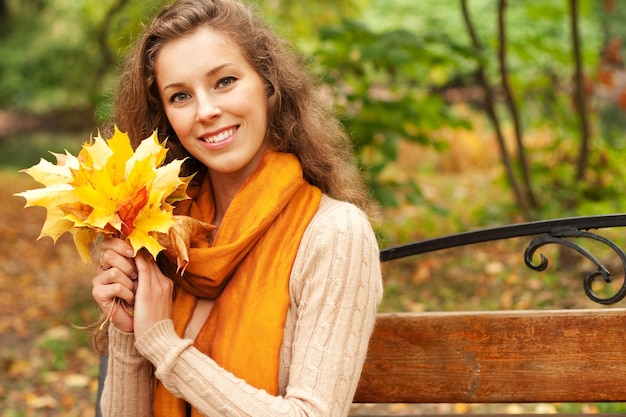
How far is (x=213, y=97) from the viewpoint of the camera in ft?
6.32

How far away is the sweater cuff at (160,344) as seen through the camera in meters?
1.78

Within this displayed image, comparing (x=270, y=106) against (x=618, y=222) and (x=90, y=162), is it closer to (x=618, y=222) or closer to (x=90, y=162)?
(x=90, y=162)

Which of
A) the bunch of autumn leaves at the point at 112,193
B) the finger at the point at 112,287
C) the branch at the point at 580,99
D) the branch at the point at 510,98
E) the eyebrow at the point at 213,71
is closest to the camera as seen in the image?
the bunch of autumn leaves at the point at 112,193

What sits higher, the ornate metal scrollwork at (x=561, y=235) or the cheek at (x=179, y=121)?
the cheek at (x=179, y=121)

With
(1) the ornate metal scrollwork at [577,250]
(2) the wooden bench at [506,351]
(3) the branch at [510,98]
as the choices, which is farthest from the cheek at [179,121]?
(3) the branch at [510,98]

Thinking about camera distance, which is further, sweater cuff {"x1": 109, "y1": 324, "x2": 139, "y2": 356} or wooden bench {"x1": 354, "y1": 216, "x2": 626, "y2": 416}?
wooden bench {"x1": 354, "y1": 216, "x2": 626, "y2": 416}

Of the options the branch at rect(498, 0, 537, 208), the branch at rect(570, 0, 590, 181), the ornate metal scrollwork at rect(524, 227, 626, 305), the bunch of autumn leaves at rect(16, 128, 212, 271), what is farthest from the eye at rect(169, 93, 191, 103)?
the branch at rect(570, 0, 590, 181)

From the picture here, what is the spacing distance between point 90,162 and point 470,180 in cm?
738

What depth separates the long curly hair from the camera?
2.00 metres

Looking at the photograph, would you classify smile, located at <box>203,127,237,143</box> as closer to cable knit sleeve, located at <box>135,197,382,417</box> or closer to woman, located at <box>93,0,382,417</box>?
woman, located at <box>93,0,382,417</box>

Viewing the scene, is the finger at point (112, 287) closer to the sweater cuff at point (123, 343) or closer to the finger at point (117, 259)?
the finger at point (117, 259)

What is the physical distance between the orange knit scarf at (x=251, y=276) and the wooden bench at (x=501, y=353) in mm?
465

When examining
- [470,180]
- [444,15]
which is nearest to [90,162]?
[470,180]

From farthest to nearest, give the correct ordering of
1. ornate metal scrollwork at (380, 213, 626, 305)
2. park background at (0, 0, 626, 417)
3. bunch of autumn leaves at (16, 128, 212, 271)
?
1. park background at (0, 0, 626, 417)
2. ornate metal scrollwork at (380, 213, 626, 305)
3. bunch of autumn leaves at (16, 128, 212, 271)
